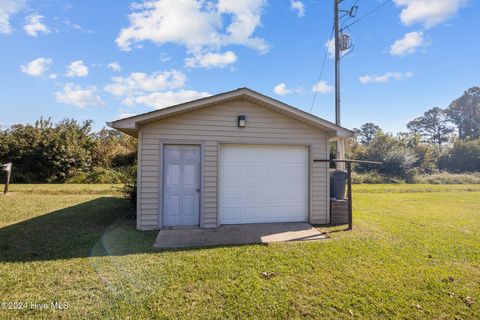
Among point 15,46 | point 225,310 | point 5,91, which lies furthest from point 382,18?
point 5,91

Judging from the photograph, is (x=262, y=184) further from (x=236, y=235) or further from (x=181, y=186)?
(x=181, y=186)

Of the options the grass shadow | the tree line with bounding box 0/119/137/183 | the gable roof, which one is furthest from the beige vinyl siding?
the tree line with bounding box 0/119/137/183

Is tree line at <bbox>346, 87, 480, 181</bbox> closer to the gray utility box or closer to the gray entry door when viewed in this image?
the gray utility box

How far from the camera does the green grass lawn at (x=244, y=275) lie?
8.86 ft

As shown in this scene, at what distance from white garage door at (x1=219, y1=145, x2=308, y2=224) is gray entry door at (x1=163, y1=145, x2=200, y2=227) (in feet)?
2.15

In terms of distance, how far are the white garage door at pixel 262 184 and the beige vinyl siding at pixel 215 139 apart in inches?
9.9

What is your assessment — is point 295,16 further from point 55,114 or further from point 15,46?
point 55,114

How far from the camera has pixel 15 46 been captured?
8.00 metres

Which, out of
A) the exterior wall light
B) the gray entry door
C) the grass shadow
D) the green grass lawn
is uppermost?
the exterior wall light

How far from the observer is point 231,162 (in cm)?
605

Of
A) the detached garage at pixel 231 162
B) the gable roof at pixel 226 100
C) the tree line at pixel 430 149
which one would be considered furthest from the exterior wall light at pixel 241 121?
the tree line at pixel 430 149

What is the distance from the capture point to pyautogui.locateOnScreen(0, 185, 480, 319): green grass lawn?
2701 mm

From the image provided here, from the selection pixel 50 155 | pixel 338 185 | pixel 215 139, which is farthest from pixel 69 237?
pixel 50 155

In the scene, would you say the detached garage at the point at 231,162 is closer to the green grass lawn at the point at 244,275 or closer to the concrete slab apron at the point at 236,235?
the concrete slab apron at the point at 236,235
